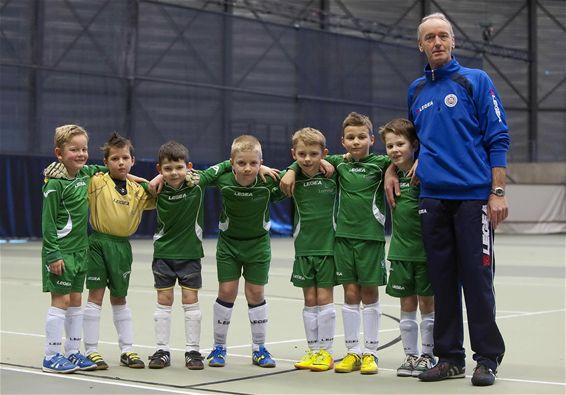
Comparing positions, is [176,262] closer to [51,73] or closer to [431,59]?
[431,59]

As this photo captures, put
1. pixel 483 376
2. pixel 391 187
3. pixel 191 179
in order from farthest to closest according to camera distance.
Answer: pixel 191 179
pixel 391 187
pixel 483 376

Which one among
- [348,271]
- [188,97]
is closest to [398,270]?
[348,271]

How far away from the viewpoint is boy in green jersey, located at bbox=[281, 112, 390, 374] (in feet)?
20.7

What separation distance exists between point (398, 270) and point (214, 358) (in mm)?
1333

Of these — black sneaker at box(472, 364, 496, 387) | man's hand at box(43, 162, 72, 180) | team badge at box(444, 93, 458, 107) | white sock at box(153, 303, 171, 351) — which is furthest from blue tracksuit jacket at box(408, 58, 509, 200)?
man's hand at box(43, 162, 72, 180)

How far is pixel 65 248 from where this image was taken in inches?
247

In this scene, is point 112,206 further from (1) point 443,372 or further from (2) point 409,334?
(1) point 443,372

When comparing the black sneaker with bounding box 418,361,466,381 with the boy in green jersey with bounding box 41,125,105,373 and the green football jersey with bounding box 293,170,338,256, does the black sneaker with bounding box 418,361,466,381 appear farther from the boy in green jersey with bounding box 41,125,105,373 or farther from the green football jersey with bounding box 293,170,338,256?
the boy in green jersey with bounding box 41,125,105,373

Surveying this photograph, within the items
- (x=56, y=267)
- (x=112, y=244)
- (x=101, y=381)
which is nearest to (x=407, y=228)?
(x=112, y=244)

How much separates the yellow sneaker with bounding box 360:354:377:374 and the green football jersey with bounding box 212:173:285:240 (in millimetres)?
1165

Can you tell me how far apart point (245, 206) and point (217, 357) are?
3.36 feet

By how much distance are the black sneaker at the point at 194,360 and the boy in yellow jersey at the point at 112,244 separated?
337mm

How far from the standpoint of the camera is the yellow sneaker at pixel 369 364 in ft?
19.9

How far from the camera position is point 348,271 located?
6.37 meters
